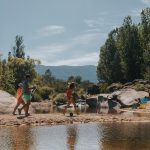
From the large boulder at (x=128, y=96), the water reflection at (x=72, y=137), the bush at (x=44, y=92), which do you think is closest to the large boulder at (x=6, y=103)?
the water reflection at (x=72, y=137)

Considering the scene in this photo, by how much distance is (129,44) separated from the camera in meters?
93.4

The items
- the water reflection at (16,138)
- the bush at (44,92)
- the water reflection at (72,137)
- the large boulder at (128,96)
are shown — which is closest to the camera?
the water reflection at (16,138)

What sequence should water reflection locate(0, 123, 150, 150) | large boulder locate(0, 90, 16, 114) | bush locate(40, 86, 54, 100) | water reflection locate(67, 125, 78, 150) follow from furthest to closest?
bush locate(40, 86, 54, 100) < large boulder locate(0, 90, 16, 114) < water reflection locate(67, 125, 78, 150) < water reflection locate(0, 123, 150, 150)

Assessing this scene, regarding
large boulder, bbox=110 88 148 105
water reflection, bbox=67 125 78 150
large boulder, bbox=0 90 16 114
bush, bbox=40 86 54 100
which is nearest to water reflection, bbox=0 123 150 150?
water reflection, bbox=67 125 78 150

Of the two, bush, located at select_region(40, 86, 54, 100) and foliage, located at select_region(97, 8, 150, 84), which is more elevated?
foliage, located at select_region(97, 8, 150, 84)

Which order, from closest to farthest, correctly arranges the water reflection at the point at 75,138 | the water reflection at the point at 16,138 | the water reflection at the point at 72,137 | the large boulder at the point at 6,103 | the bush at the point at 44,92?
the water reflection at the point at 75,138, the water reflection at the point at 16,138, the water reflection at the point at 72,137, the large boulder at the point at 6,103, the bush at the point at 44,92

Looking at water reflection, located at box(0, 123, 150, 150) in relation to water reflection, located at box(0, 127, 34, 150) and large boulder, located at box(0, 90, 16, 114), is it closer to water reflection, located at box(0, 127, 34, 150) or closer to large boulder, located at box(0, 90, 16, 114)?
water reflection, located at box(0, 127, 34, 150)

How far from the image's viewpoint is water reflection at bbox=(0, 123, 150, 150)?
13.5 meters

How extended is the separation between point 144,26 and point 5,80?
37993 millimetres

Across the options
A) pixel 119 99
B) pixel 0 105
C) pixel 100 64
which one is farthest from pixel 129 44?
pixel 0 105

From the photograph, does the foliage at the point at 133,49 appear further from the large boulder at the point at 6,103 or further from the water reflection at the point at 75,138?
the water reflection at the point at 75,138

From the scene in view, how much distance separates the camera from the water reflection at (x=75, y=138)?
13.5 m

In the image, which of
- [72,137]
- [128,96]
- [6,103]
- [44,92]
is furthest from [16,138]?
[44,92]

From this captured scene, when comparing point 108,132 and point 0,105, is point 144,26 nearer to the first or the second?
point 0,105
